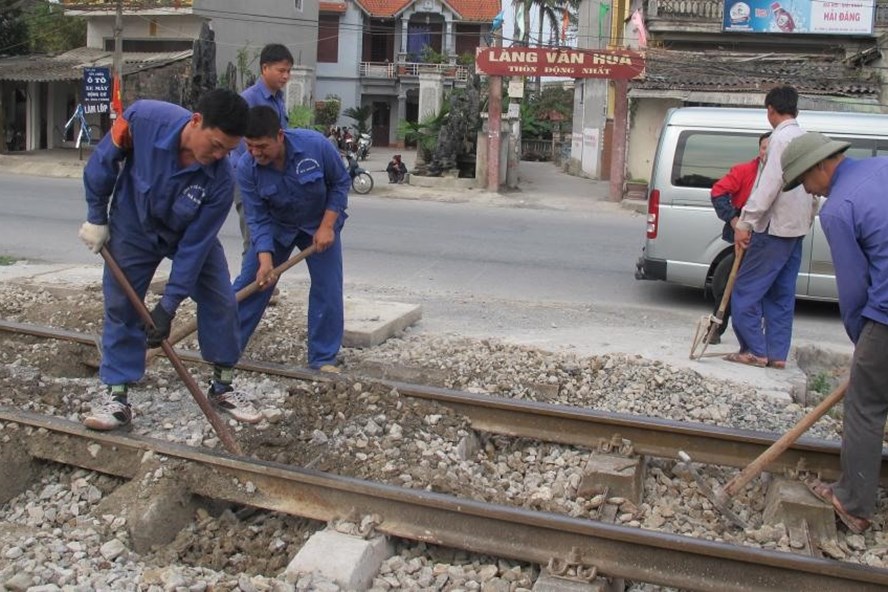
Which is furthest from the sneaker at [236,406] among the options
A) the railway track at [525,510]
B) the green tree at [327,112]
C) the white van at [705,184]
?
the green tree at [327,112]

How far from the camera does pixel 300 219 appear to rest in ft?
19.2

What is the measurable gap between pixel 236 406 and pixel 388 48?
1886 inches

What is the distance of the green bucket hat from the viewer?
412 centimetres

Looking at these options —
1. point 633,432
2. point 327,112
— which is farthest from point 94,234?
point 327,112

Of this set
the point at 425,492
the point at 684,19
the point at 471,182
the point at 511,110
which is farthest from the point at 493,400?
the point at 684,19

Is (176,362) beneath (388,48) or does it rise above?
beneath

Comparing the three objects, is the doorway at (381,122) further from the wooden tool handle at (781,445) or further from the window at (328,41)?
the wooden tool handle at (781,445)

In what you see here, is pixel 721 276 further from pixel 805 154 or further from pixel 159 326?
pixel 159 326

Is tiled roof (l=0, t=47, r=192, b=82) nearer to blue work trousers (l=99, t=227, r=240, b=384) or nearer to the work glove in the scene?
blue work trousers (l=99, t=227, r=240, b=384)

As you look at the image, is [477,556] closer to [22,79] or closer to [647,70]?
[647,70]

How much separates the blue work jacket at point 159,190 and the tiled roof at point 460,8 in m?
47.1

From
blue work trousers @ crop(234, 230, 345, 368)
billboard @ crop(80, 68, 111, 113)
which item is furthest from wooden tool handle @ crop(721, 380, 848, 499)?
billboard @ crop(80, 68, 111, 113)

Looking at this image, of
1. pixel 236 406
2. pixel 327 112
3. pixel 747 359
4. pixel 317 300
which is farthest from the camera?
pixel 327 112

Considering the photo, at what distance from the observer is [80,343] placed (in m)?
6.37
